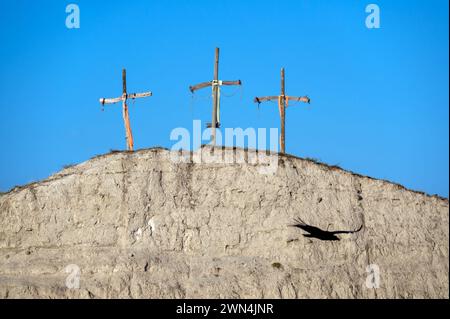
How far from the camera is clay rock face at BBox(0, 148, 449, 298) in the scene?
112 ft

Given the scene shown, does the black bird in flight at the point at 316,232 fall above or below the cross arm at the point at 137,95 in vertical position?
below

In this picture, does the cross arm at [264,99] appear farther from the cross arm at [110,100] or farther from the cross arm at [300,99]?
the cross arm at [110,100]

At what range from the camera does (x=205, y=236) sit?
3616 centimetres

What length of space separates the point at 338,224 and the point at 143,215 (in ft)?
30.9

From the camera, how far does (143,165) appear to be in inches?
1468

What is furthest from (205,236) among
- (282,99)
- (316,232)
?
(282,99)

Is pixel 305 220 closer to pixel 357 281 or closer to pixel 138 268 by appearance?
pixel 357 281

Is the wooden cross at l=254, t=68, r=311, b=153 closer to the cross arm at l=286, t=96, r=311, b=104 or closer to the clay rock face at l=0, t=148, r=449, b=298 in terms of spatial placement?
the cross arm at l=286, t=96, r=311, b=104

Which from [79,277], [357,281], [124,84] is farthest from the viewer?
[124,84]

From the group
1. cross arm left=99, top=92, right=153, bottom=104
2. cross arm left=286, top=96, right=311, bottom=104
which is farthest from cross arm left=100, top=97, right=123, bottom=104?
cross arm left=286, top=96, right=311, bottom=104

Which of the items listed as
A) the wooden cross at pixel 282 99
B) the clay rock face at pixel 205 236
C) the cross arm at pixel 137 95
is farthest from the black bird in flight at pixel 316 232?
the cross arm at pixel 137 95

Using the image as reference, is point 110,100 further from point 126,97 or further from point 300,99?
point 300,99

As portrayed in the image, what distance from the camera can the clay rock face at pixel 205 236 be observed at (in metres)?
34.3

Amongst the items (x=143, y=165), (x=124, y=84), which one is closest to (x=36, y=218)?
(x=143, y=165)
